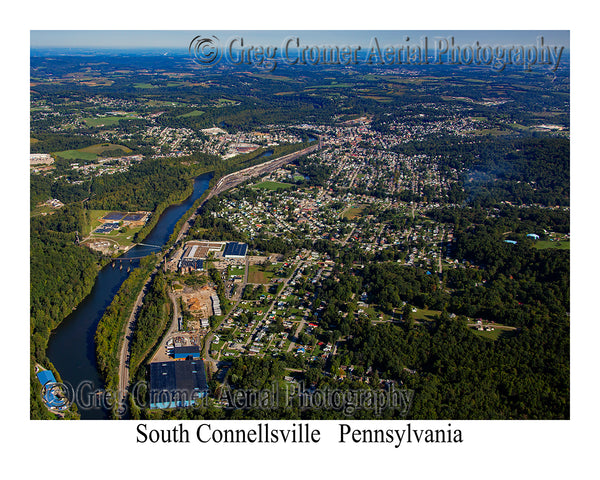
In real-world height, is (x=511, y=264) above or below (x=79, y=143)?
below

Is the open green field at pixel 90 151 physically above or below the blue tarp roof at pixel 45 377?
above

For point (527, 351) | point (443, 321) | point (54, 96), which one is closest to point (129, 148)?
point (54, 96)

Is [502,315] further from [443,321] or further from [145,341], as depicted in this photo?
[145,341]

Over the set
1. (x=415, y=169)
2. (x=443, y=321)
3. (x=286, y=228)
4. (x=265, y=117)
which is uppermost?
(x=265, y=117)

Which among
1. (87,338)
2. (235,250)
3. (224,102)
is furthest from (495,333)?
(224,102)

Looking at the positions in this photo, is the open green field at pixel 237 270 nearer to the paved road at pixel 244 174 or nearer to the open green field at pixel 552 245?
the paved road at pixel 244 174

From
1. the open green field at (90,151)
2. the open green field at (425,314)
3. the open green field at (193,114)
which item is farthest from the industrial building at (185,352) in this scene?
the open green field at (193,114)

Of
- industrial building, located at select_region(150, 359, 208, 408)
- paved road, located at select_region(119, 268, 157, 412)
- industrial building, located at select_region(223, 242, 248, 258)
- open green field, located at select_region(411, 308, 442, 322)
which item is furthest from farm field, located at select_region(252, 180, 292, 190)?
industrial building, located at select_region(150, 359, 208, 408)

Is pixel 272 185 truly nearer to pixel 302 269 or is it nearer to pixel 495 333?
pixel 302 269
